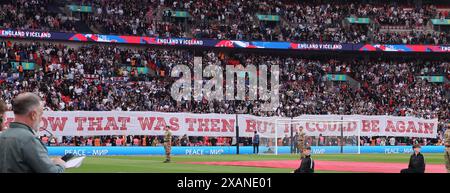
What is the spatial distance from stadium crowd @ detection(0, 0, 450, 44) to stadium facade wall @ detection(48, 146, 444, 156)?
23172 millimetres

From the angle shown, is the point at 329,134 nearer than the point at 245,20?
Yes

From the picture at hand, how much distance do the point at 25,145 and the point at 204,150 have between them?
4720 centimetres

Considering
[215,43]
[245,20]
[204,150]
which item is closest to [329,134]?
[204,150]

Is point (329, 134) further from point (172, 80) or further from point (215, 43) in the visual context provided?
point (215, 43)

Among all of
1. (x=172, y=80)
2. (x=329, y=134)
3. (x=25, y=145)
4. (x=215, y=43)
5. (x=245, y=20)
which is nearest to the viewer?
(x=25, y=145)

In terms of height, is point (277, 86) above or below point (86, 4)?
below

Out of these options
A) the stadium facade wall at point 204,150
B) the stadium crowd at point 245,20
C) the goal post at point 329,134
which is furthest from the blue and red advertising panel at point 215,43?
the goal post at point 329,134

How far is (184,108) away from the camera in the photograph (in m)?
65.4

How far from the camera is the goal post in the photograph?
57.3 metres

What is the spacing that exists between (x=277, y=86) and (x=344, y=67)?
12.8 m

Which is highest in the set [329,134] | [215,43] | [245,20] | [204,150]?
[245,20]

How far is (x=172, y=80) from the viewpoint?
70938 mm
